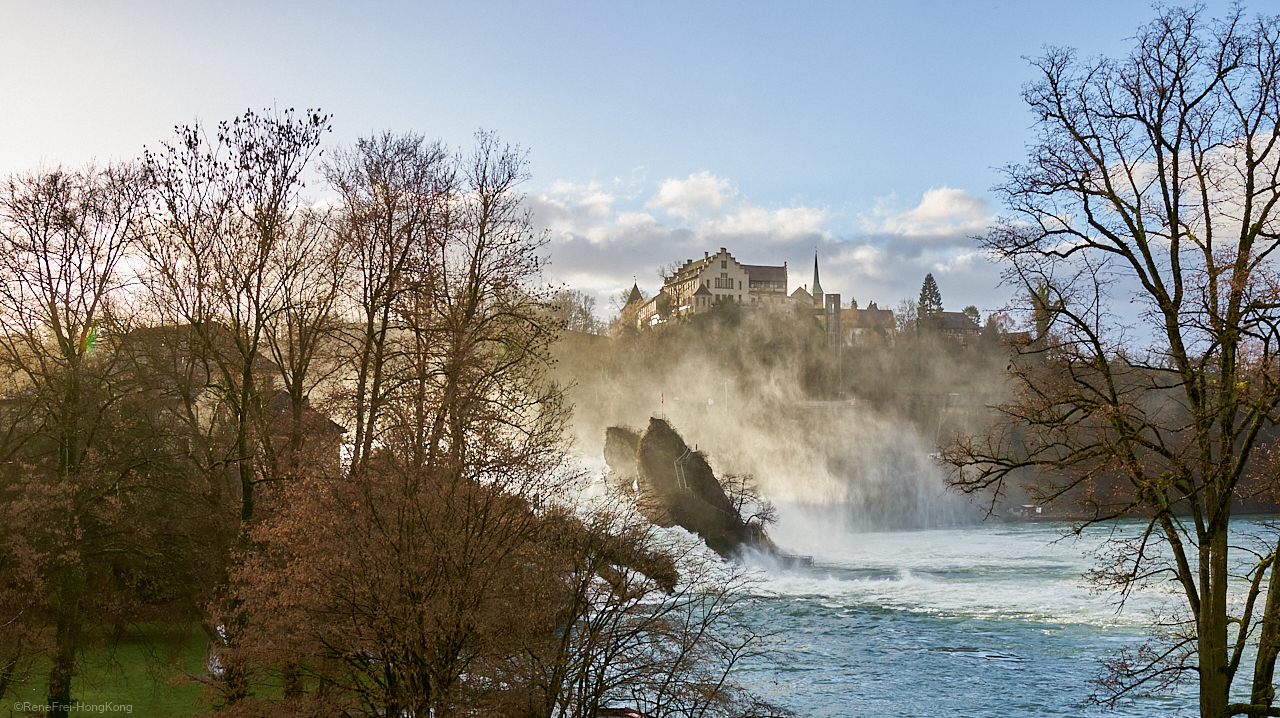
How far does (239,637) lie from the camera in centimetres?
1670

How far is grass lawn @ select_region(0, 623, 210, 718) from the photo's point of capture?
2078cm

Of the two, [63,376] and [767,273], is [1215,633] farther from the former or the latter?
[767,273]

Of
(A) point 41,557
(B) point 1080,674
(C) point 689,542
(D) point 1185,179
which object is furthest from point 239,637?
(C) point 689,542

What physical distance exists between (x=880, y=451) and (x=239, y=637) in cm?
8002

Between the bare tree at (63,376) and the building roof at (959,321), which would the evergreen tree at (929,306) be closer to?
the building roof at (959,321)

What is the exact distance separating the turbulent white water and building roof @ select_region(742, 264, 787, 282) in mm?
69436

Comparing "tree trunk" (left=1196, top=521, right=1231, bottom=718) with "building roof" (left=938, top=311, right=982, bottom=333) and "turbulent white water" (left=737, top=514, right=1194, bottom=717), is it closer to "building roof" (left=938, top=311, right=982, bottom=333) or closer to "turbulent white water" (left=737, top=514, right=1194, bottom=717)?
"turbulent white water" (left=737, top=514, right=1194, bottom=717)

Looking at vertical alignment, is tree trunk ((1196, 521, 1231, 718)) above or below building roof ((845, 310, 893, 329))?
below

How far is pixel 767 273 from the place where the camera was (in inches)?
4897

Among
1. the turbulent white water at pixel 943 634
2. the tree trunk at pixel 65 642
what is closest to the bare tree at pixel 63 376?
the tree trunk at pixel 65 642

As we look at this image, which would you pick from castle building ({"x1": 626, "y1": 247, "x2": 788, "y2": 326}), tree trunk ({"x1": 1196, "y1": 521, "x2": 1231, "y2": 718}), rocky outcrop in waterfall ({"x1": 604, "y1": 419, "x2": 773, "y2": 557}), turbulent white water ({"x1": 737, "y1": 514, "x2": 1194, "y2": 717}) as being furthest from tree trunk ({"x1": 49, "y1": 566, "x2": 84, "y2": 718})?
castle building ({"x1": 626, "y1": 247, "x2": 788, "y2": 326})

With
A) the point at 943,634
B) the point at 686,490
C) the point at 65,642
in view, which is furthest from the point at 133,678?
the point at 686,490

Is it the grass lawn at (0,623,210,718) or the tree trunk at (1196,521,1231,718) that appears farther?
the grass lawn at (0,623,210,718)

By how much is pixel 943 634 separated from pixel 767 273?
93.7m
